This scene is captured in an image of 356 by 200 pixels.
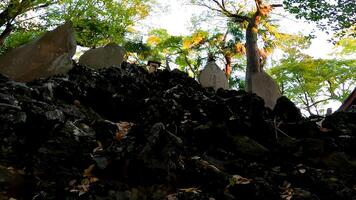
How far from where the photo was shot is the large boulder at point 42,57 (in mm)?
7247

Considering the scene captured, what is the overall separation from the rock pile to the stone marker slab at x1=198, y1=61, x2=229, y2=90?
4534mm

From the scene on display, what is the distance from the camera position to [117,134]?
536cm

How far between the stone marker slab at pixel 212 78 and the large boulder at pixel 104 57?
318 cm

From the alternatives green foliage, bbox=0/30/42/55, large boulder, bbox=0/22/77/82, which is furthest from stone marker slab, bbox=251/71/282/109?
green foliage, bbox=0/30/42/55

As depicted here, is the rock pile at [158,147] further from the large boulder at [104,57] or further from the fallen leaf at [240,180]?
the large boulder at [104,57]

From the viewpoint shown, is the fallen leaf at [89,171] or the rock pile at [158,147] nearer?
the rock pile at [158,147]

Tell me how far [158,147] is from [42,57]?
451 centimetres

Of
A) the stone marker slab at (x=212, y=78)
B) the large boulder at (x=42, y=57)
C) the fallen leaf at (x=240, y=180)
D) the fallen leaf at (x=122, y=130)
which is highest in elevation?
the large boulder at (x=42, y=57)

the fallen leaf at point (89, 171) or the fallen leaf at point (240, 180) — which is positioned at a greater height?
the fallen leaf at point (89, 171)

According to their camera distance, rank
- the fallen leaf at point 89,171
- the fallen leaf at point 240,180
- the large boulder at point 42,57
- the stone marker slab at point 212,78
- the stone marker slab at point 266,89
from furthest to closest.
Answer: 1. the stone marker slab at point 212,78
2. the stone marker slab at point 266,89
3. the large boulder at point 42,57
4. the fallen leaf at point 240,180
5. the fallen leaf at point 89,171

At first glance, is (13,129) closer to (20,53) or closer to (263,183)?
(263,183)

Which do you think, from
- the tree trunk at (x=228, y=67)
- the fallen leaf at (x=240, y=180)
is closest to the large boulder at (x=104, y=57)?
the fallen leaf at (x=240, y=180)

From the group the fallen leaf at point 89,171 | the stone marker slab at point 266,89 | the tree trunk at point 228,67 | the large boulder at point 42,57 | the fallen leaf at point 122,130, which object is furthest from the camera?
the tree trunk at point 228,67

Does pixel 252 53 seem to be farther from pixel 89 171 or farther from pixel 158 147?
pixel 89 171
